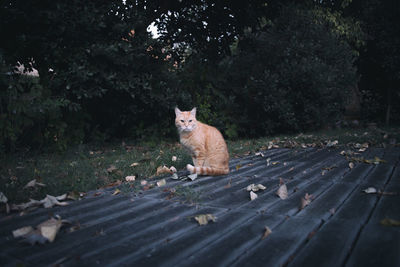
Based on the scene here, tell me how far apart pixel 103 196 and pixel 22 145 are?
4.05 m

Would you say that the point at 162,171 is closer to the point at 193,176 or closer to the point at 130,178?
the point at 130,178

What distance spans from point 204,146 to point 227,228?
1.97 meters

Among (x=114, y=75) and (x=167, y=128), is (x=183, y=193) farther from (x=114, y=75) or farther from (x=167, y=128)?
(x=167, y=128)

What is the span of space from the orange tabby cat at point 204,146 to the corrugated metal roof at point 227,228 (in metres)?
0.51

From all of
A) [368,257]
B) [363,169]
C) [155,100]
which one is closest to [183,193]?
[368,257]

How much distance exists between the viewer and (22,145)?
550 centimetres

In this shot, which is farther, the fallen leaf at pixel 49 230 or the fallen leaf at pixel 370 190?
the fallen leaf at pixel 370 190

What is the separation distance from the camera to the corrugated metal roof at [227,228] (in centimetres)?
140

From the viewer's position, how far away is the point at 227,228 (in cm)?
177

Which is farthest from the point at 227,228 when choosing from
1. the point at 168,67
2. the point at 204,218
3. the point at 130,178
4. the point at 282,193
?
the point at 168,67

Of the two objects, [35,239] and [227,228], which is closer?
[35,239]

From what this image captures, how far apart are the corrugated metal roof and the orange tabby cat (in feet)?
1.68

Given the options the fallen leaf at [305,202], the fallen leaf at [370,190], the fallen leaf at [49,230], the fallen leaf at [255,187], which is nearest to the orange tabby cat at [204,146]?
the fallen leaf at [255,187]

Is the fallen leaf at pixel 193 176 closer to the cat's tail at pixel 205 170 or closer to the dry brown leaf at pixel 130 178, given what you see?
the cat's tail at pixel 205 170
